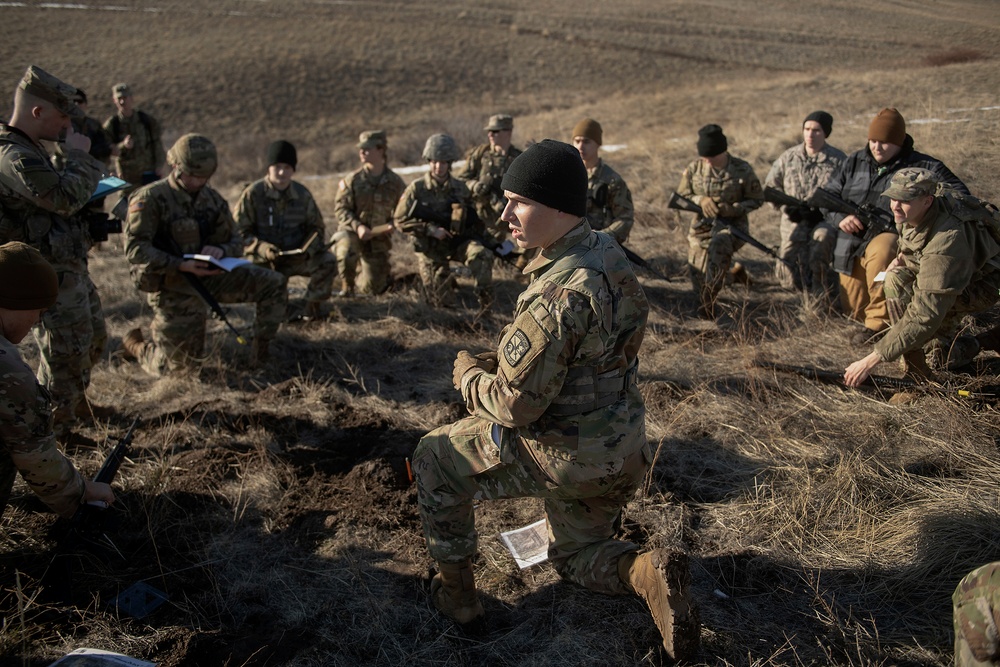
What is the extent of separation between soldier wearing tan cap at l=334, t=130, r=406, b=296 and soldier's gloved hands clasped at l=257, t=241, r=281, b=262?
3.39 ft

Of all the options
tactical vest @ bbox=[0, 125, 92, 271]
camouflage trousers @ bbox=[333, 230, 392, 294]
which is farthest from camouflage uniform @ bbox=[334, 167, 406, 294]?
tactical vest @ bbox=[0, 125, 92, 271]

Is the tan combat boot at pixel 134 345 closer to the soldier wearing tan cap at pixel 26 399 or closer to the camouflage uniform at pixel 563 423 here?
the soldier wearing tan cap at pixel 26 399

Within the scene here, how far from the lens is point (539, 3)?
33469 millimetres

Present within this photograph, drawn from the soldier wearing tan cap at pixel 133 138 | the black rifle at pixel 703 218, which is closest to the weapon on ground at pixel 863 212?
the black rifle at pixel 703 218

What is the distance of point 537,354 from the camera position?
2.44 metres

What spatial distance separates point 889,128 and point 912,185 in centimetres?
188

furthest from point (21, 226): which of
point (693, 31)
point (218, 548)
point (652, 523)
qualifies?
point (693, 31)

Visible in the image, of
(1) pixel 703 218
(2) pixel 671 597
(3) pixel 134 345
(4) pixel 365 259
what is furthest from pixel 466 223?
(2) pixel 671 597

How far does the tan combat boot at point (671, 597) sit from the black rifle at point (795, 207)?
5224 mm

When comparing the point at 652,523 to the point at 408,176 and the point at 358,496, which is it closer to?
the point at 358,496

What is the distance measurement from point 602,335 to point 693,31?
2187 centimetres

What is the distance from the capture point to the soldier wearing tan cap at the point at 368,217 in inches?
295

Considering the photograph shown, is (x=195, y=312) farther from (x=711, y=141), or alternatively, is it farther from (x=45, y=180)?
(x=711, y=141)

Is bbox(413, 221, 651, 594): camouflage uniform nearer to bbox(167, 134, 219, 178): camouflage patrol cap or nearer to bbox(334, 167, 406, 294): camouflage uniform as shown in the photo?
bbox(167, 134, 219, 178): camouflage patrol cap
